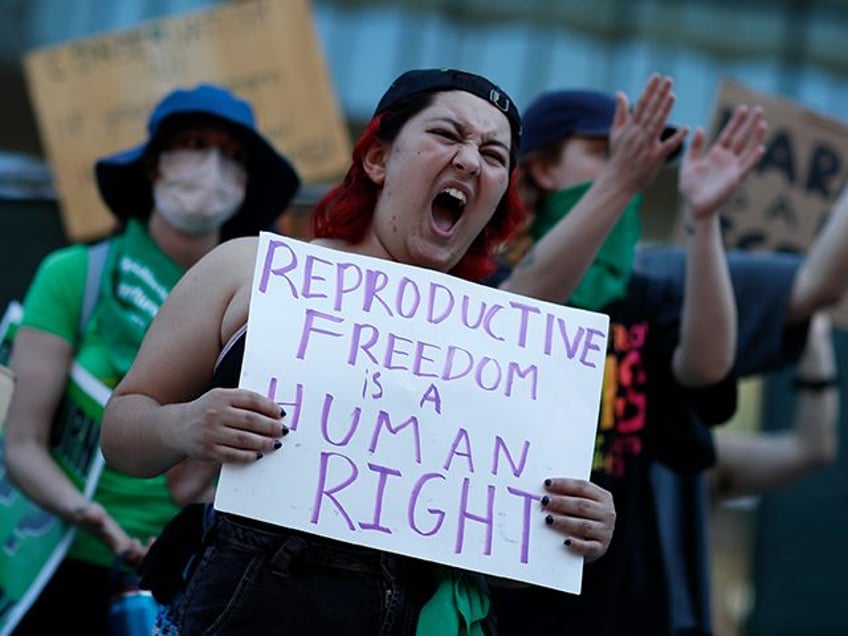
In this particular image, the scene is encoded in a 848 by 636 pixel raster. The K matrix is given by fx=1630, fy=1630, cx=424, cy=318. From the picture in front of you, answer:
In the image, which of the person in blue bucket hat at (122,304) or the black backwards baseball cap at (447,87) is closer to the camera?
the black backwards baseball cap at (447,87)

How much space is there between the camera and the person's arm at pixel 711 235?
122 inches

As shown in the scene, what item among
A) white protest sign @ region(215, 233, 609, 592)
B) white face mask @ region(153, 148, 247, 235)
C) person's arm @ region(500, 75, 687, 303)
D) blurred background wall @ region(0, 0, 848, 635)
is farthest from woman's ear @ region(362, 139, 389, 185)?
blurred background wall @ region(0, 0, 848, 635)

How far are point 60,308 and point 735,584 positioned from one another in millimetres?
3199

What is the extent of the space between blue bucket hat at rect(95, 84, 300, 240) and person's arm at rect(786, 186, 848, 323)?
1093 mm

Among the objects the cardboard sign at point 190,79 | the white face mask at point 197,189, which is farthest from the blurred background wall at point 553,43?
the white face mask at point 197,189

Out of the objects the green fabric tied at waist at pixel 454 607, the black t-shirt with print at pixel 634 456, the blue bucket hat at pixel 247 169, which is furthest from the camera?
the blue bucket hat at pixel 247 169

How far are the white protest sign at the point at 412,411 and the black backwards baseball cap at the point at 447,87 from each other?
0.28 metres

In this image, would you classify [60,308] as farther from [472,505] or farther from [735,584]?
[735,584]

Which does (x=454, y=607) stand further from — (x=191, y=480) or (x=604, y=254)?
(x=604, y=254)

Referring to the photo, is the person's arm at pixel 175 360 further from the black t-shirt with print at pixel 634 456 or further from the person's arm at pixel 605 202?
the black t-shirt with print at pixel 634 456

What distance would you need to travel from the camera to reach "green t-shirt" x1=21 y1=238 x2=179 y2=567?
10.2 ft

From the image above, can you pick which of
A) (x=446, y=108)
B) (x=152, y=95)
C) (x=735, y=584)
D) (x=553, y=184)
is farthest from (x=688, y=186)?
(x=735, y=584)

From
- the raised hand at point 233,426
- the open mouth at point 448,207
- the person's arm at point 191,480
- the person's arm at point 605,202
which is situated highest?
the person's arm at point 605,202

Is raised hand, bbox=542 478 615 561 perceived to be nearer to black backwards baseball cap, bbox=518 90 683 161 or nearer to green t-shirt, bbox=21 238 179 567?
green t-shirt, bbox=21 238 179 567
